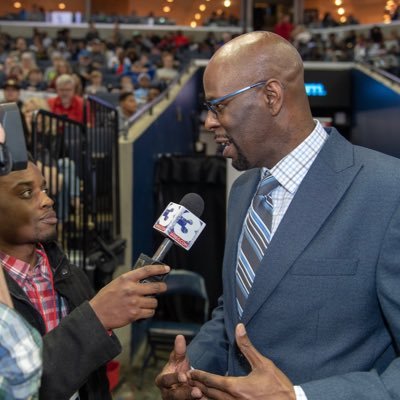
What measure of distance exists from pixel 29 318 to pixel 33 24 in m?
23.5

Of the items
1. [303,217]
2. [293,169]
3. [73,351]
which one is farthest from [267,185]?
[73,351]

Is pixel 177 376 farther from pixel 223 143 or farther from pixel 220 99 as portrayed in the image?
pixel 220 99

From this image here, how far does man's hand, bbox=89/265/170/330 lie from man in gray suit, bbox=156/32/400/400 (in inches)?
7.3

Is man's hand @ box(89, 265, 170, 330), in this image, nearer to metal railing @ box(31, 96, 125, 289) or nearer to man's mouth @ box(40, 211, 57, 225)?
man's mouth @ box(40, 211, 57, 225)

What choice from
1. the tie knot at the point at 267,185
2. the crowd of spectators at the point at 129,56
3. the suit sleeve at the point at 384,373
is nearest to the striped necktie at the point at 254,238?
the tie knot at the point at 267,185

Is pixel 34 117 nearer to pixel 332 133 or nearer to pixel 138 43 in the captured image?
pixel 332 133

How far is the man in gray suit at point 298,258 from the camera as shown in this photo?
156 cm

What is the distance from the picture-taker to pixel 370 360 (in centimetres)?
169

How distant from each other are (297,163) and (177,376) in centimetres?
72

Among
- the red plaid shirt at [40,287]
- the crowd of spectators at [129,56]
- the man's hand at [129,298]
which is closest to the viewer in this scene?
the man's hand at [129,298]

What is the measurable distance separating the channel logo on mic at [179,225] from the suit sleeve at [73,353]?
32 cm

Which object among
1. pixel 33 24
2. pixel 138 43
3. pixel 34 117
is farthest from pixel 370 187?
pixel 33 24

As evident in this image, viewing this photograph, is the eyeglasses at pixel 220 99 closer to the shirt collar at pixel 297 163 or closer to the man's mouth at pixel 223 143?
the man's mouth at pixel 223 143

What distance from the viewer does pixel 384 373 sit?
1.56 m
